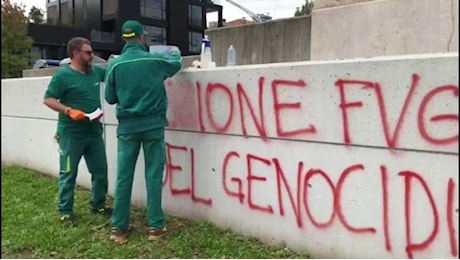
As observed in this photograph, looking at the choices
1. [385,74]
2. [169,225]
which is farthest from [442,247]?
[169,225]

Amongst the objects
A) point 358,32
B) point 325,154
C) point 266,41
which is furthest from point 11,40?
point 266,41

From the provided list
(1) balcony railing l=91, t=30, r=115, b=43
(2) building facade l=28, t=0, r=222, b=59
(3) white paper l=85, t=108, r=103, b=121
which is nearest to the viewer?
(3) white paper l=85, t=108, r=103, b=121

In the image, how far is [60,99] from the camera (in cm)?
459

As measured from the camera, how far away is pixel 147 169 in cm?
420

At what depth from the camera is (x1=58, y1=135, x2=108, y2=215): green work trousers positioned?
4656 millimetres

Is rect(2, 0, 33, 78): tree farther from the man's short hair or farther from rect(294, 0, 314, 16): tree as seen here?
rect(294, 0, 314, 16): tree

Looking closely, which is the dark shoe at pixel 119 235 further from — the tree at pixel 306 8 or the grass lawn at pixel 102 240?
the tree at pixel 306 8

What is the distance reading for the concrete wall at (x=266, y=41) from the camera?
5566 millimetres

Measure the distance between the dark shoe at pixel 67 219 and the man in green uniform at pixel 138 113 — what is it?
64 centimetres

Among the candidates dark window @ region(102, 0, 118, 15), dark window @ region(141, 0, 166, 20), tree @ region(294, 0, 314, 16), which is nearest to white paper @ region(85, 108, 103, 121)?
tree @ region(294, 0, 314, 16)

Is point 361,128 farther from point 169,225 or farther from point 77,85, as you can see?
point 77,85

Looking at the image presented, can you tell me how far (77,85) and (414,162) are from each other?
301cm

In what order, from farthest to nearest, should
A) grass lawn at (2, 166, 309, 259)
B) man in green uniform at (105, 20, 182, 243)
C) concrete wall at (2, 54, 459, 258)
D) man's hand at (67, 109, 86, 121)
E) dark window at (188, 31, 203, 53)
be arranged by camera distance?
dark window at (188, 31, 203, 53)
man's hand at (67, 109, 86, 121)
man in green uniform at (105, 20, 182, 243)
grass lawn at (2, 166, 309, 259)
concrete wall at (2, 54, 459, 258)

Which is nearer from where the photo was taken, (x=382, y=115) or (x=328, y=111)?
(x=382, y=115)
